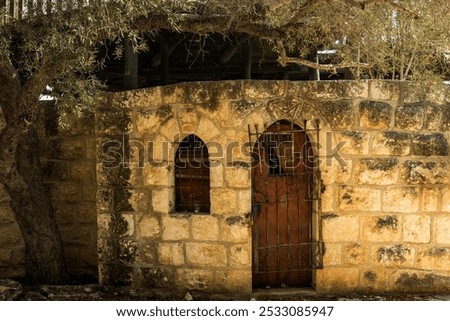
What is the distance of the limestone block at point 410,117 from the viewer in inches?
233

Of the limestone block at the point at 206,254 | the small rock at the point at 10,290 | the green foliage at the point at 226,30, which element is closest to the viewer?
the green foliage at the point at 226,30

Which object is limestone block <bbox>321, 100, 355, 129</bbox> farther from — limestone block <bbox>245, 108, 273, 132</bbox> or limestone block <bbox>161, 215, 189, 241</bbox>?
limestone block <bbox>161, 215, 189, 241</bbox>

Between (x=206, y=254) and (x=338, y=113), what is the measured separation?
2.34 m

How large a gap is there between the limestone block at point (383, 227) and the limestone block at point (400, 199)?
115 mm

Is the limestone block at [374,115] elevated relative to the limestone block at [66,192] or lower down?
elevated

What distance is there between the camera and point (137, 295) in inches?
240

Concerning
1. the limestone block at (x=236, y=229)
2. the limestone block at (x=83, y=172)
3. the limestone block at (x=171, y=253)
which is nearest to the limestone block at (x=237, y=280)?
the limestone block at (x=236, y=229)

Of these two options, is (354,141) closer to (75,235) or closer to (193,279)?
(193,279)

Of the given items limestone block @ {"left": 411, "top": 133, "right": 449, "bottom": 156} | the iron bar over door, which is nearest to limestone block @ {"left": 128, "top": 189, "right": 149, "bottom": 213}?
the iron bar over door

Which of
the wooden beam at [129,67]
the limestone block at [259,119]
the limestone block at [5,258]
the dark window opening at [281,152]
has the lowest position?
the limestone block at [5,258]

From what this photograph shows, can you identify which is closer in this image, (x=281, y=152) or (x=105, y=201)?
(x=281, y=152)

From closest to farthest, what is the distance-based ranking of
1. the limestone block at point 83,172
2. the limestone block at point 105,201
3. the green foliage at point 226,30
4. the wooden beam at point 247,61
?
1. the green foliage at point 226,30
2. the limestone block at point 105,201
3. the limestone block at point 83,172
4. the wooden beam at point 247,61

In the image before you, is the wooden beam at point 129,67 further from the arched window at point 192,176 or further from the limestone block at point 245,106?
the limestone block at point 245,106

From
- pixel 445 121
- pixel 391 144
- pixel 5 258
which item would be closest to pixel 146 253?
pixel 5 258
